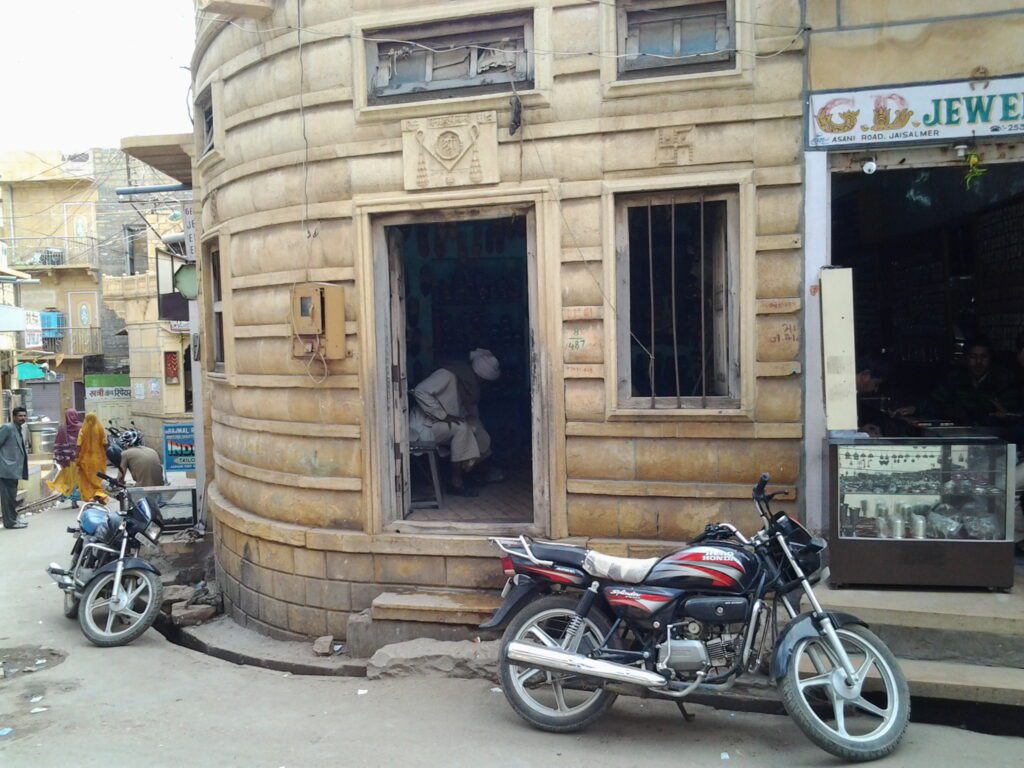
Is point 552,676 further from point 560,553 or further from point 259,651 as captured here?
point 259,651

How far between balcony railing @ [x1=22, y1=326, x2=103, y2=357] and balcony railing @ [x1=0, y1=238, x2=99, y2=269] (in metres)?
2.83

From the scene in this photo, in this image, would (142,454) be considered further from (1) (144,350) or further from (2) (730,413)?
(1) (144,350)

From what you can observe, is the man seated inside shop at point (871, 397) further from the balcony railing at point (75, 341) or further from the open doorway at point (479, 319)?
the balcony railing at point (75, 341)

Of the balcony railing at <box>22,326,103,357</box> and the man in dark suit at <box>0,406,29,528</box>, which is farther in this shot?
the balcony railing at <box>22,326,103,357</box>

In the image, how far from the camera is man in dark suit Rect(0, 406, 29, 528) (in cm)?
1384

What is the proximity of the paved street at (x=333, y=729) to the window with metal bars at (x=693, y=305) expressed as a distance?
7.58 feet

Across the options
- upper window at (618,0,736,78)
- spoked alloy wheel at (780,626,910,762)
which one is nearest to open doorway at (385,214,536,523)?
upper window at (618,0,736,78)

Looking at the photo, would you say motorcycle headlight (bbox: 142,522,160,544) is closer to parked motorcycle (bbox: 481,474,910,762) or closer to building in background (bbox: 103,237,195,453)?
parked motorcycle (bbox: 481,474,910,762)

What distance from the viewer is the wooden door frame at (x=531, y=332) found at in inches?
243

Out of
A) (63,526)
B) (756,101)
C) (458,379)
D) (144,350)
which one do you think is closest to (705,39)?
(756,101)

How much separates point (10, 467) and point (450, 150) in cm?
1148

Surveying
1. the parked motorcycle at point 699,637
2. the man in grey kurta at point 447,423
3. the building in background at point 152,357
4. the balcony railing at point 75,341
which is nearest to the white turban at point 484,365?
the man in grey kurta at point 447,423

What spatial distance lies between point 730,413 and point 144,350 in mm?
26414

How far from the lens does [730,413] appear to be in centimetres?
592
